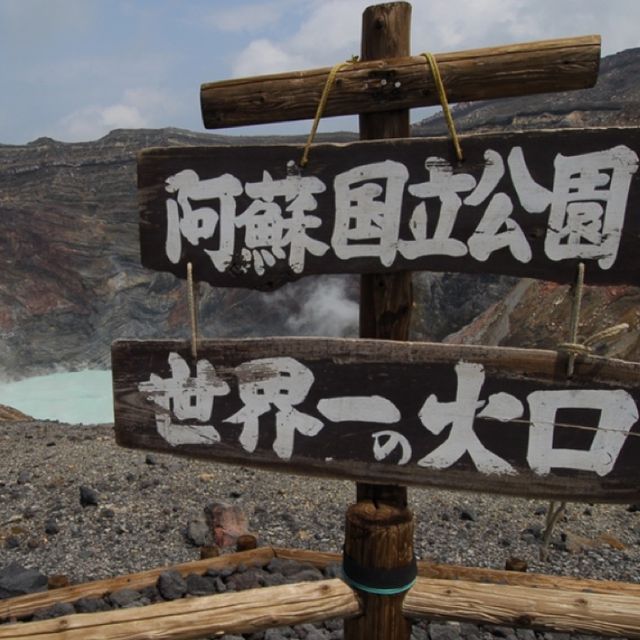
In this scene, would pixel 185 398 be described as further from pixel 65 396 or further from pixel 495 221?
pixel 65 396

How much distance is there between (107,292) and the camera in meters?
29.0

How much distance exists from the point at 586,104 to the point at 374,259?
97.9 feet

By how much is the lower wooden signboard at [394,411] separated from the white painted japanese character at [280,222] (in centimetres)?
28

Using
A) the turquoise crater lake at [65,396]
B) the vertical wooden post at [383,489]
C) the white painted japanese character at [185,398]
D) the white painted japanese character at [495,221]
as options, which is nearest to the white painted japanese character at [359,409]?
the vertical wooden post at [383,489]

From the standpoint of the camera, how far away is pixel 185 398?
6.42 feet

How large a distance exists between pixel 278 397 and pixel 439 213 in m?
0.78

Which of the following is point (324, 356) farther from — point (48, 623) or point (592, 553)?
point (592, 553)

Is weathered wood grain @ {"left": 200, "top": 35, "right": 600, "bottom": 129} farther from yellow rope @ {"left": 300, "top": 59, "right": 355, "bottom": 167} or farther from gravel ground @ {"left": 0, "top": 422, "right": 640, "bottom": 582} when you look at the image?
gravel ground @ {"left": 0, "top": 422, "right": 640, "bottom": 582}

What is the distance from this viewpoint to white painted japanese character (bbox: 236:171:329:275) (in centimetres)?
182

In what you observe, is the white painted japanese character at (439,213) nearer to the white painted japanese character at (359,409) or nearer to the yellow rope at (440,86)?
the yellow rope at (440,86)

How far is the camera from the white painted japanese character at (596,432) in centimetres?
167

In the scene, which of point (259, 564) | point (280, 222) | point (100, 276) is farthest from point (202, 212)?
point (100, 276)

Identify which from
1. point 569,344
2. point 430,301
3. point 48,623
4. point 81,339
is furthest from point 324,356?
point 81,339

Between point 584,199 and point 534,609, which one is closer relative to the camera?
point 584,199
